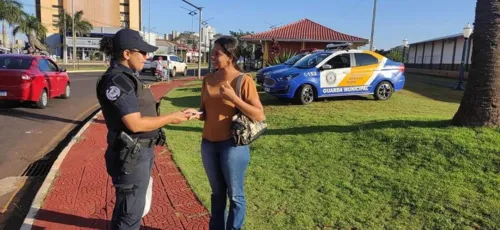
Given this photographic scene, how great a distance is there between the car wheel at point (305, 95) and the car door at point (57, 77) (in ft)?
22.3

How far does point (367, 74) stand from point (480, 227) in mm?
7777

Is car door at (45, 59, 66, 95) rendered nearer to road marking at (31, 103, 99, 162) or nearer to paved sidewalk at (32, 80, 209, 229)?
road marking at (31, 103, 99, 162)

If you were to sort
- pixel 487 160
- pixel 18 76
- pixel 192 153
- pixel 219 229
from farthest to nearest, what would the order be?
pixel 18 76 → pixel 192 153 → pixel 487 160 → pixel 219 229

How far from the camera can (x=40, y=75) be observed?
415 inches

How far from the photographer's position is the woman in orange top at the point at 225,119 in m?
3.02

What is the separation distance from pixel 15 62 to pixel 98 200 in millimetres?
7834

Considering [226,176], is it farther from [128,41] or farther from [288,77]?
[288,77]

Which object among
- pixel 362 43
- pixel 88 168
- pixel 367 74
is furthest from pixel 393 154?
pixel 362 43

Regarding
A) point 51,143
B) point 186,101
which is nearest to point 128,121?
point 51,143

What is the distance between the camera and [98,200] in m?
4.45

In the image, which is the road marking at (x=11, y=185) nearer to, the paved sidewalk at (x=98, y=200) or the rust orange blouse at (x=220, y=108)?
the paved sidewalk at (x=98, y=200)

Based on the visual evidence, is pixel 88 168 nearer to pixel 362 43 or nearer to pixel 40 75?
pixel 40 75

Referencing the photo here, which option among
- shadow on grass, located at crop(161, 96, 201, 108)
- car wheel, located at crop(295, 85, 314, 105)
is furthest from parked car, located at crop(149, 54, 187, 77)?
car wheel, located at crop(295, 85, 314, 105)

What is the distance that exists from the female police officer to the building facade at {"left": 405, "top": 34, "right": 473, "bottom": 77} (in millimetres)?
24479
